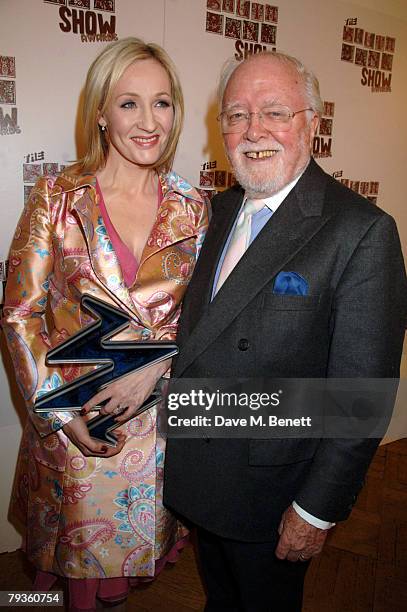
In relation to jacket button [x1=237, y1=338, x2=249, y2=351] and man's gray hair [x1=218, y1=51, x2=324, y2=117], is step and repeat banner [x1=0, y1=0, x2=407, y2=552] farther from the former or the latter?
man's gray hair [x1=218, y1=51, x2=324, y2=117]

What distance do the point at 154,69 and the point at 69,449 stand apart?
43.0 inches

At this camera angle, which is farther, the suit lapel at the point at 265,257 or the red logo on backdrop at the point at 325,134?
the red logo on backdrop at the point at 325,134

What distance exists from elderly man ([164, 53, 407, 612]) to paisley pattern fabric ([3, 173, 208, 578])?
0.29 feet

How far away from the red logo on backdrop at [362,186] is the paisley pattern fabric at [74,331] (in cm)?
189

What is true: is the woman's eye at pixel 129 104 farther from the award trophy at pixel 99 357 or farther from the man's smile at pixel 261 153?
the award trophy at pixel 99 357

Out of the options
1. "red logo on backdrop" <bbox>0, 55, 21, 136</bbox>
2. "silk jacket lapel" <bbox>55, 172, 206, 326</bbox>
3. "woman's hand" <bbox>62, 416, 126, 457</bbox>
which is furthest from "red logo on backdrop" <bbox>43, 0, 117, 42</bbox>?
"woman's hand" <bbox>62, 416, 126, 457</bbox>

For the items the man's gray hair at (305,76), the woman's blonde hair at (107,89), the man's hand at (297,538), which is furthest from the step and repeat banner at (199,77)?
the man's hand at (297,538)

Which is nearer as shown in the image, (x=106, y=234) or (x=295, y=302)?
(x=295, y=302)

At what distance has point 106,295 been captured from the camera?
59.2 inches

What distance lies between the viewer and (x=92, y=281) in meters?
1.50

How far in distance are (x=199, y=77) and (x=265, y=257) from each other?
152cm

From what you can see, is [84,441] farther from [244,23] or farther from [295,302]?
[244,23]

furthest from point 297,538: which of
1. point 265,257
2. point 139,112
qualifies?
point 139,112

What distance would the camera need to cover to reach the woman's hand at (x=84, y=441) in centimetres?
150
